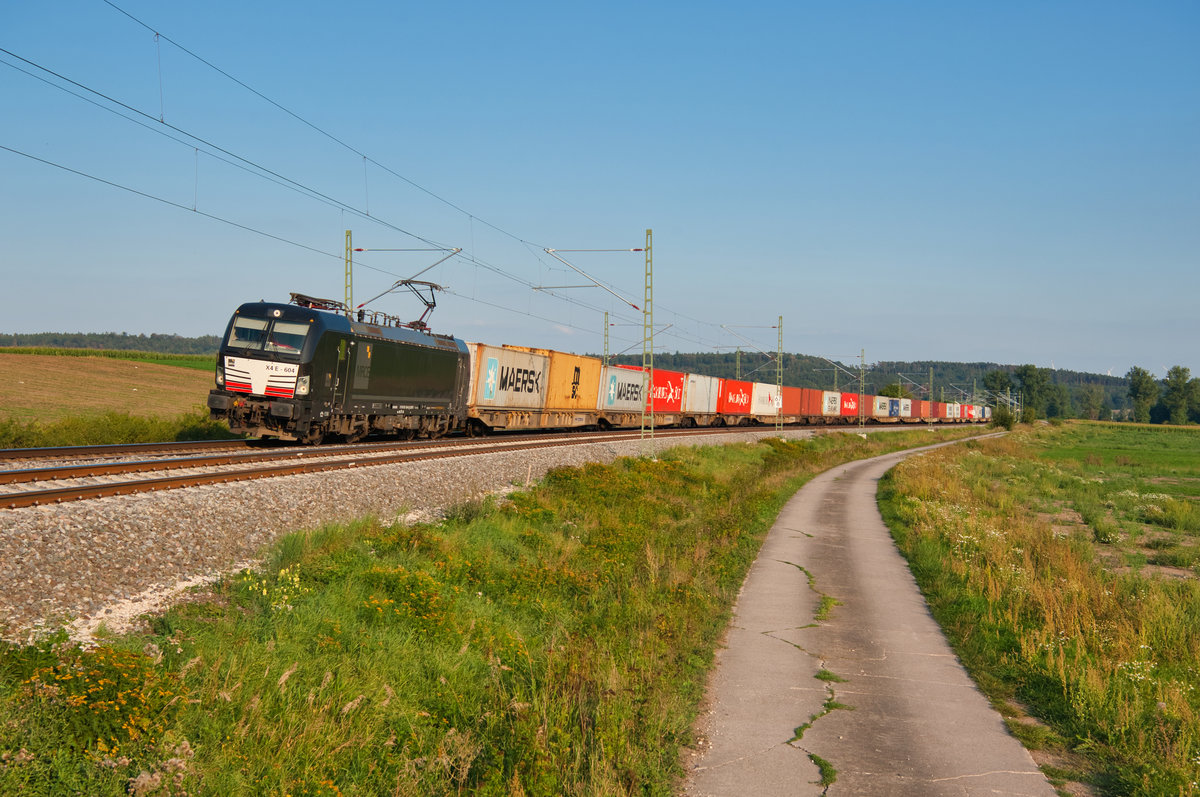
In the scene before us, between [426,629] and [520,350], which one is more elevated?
[520,350]

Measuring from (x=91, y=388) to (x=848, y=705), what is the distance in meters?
55.0

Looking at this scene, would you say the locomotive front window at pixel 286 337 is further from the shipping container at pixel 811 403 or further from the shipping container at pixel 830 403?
the shipping container at pixel 830 403

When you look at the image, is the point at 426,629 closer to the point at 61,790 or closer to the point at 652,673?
the point at 652,673

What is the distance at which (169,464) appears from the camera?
56.1 feet

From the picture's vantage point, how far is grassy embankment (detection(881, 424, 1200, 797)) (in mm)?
7660

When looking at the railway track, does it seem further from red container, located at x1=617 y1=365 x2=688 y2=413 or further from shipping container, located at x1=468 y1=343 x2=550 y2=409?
red container, located at x1=617 y1=365 x2=688 y2=413

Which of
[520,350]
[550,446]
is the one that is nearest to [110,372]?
[520,350]

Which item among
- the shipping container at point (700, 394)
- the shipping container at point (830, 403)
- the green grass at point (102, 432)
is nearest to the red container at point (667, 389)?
the shipping container at point (700, 394)

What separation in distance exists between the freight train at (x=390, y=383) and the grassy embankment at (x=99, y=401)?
4183 millimetres

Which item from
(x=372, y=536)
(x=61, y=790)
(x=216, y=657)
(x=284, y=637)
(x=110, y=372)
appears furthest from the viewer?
(x=110, y=372)

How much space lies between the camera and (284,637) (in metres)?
8.74

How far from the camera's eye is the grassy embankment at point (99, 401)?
23.4 metres

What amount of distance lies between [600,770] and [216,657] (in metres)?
3.98

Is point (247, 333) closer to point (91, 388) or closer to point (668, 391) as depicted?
point (668, 391)
